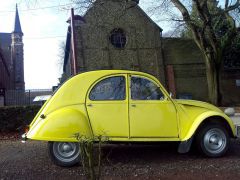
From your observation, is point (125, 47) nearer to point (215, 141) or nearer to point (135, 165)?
point (215, 141)

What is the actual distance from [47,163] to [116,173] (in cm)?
167

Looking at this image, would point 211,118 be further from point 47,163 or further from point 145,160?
point 47,163

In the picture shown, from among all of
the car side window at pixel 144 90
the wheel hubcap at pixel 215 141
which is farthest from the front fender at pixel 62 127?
→ the wheel hubcap at pixel 215 141

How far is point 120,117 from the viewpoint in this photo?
28.1 feet

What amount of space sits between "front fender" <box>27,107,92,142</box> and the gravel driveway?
0.62 m

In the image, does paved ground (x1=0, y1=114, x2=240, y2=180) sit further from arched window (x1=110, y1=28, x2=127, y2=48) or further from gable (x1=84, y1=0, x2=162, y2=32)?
arched window (x1=110, y1=28, x2=127, y2=48)

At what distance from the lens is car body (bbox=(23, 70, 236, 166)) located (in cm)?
834

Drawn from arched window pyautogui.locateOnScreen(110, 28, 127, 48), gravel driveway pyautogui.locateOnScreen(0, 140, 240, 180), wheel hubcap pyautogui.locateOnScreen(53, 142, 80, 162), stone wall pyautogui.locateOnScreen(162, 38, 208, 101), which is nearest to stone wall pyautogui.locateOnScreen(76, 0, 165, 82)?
arched window pyautogui.locateOnScreen(110, 28, 127, 48)

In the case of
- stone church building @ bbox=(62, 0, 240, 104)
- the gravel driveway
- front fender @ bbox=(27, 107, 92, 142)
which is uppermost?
stone church building @ bbox=(62, 0, 240, 104)

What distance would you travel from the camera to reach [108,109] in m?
8.56

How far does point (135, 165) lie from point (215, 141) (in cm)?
189

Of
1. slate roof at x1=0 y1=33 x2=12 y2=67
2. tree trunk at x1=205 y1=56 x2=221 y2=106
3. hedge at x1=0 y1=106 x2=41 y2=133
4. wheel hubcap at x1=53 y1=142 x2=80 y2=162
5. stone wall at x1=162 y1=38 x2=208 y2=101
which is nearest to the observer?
wheel hubcap at x1=53 y1=142 x2=80 y2=162

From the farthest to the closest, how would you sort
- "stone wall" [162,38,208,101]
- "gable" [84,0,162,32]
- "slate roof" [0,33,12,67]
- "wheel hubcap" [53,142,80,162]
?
"slate roof" [0,33,12,67] → "stone wall" [162,38,208,101] → "gable" [84,0,162,32] → "wheel hubcap" [53,142,80,162]

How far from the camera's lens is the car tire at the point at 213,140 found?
9062mm
